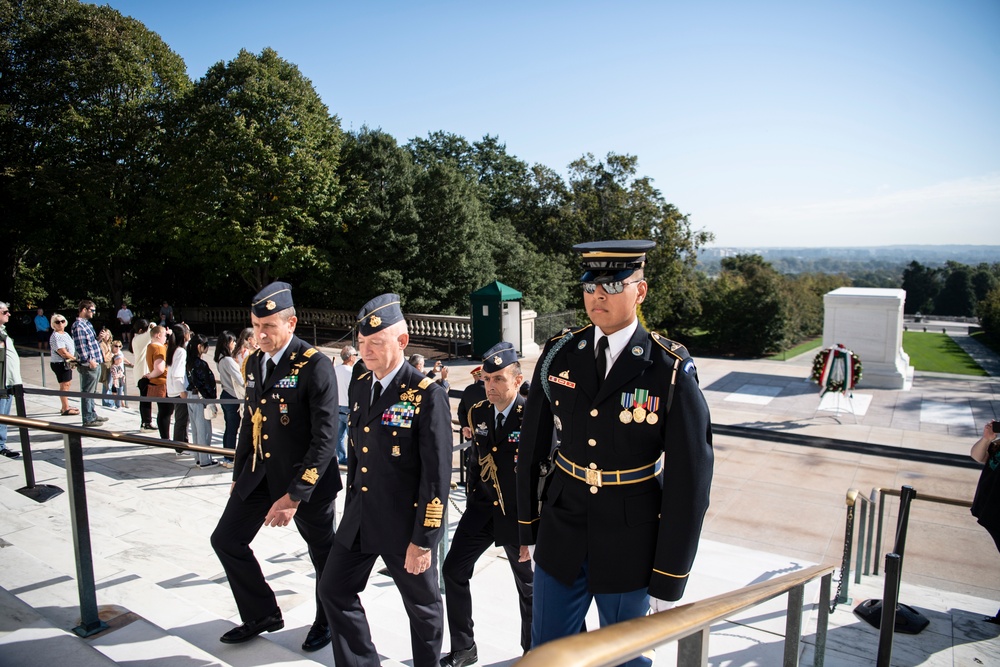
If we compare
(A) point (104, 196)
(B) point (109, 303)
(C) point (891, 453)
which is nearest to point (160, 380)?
(C) point (891, 453)

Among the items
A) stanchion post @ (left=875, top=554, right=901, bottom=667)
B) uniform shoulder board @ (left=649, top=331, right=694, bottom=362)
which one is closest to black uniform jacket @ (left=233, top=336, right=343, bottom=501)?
uniform shoulder board @ (left=649, top=331, right=694, bottom=362)

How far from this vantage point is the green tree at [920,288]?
71688mm

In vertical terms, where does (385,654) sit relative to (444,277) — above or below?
below

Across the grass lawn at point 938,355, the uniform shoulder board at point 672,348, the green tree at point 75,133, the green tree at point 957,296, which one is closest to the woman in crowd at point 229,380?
the uniform shoulder board at point 672,348

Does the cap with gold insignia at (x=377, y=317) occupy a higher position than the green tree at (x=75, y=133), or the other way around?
the green tree at (x=75, y=133)

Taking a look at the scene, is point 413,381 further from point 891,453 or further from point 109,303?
point 109,303

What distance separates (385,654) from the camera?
3.79 metres

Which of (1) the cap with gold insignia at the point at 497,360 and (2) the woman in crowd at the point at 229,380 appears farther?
(2) the woman in crowd at the point at 229,380

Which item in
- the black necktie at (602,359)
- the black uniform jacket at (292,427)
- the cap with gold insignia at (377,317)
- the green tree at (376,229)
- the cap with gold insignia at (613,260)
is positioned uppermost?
the green tree at (376,229)

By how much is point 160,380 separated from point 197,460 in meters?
2.00

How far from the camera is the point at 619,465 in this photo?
2.72m

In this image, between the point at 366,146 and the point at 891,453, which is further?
the point at 366,146

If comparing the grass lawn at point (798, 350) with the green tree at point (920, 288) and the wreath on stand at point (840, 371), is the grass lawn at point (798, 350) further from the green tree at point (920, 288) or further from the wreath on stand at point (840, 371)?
the green tree at point (920, 288)

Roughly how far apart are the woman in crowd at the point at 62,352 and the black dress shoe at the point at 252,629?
7.66 meters
